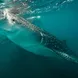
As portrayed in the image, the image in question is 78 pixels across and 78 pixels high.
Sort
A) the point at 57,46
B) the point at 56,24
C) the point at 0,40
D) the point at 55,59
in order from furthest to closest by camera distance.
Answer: the point at 56,24 < the point at 0,40 < the point at 55,59 < the point at 57,46

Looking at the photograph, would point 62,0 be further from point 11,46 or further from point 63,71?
point 63,71

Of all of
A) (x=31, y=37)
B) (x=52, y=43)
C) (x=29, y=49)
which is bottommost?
(x=29, y=49)

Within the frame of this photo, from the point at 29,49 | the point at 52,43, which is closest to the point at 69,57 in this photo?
the point at 52,43

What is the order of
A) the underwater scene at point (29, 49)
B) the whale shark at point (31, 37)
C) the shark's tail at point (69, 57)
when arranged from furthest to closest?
the underwater scene at point (29, 49) < the whale shark at point (31, 37) < the shark's tail at point (69, 57)

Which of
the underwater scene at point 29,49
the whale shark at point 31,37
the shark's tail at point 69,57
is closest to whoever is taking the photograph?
the shark's tail at point 69,57

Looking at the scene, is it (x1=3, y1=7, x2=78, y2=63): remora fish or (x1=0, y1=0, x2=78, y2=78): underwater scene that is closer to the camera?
(x1=3, y1=7, x2=78, y2=63): remora fish

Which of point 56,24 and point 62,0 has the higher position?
point 62,0

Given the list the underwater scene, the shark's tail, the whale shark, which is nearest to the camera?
the shark's tail

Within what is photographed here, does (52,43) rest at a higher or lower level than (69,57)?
higher

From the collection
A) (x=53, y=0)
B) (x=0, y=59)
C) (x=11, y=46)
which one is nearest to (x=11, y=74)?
(x=0, y=59)

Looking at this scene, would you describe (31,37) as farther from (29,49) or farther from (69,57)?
(69,57)

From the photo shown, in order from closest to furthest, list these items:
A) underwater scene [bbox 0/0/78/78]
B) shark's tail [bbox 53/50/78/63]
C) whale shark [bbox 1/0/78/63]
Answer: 1. shark's tail [bbox 53/50/78/63]
2. whale shark [bbox 1/0/78/63]
3. underwater scene [bbox 0/0/78/78]
